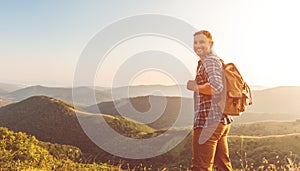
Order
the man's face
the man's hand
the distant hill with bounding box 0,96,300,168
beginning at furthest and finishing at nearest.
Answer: the distant hill with bounding box 0,96,300,168 → the man's face → the man's hand

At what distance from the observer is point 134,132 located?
12662 cm

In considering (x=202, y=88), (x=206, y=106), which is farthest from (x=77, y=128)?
(x=202, y=88)

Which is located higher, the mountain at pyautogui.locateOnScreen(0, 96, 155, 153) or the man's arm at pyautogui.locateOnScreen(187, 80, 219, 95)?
the man's arm at pyautogui.locateOnScreen(187, 80, 219, 95)

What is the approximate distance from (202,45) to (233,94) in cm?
82

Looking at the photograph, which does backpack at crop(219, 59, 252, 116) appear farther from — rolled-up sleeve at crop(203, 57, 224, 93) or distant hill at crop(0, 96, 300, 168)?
distant hill at crop(0, 96, 300, 168)

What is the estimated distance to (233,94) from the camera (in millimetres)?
4121

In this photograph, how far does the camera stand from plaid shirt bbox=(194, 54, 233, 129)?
158 inches

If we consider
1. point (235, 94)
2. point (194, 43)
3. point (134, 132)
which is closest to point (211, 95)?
point (235, 94)

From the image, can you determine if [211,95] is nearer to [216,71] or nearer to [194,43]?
[216,71]

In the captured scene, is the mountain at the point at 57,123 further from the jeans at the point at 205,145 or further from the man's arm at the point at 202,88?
the man's arm at the point at 202,88

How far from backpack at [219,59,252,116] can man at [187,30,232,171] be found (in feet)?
0.24

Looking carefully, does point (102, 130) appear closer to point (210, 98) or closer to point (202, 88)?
point (210, 98)

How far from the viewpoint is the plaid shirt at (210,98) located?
401cm

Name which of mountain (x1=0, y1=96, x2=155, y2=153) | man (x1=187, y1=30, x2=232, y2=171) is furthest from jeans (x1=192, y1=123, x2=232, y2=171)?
mountain (x1=0, y1=96, x2=155, y2=153)
